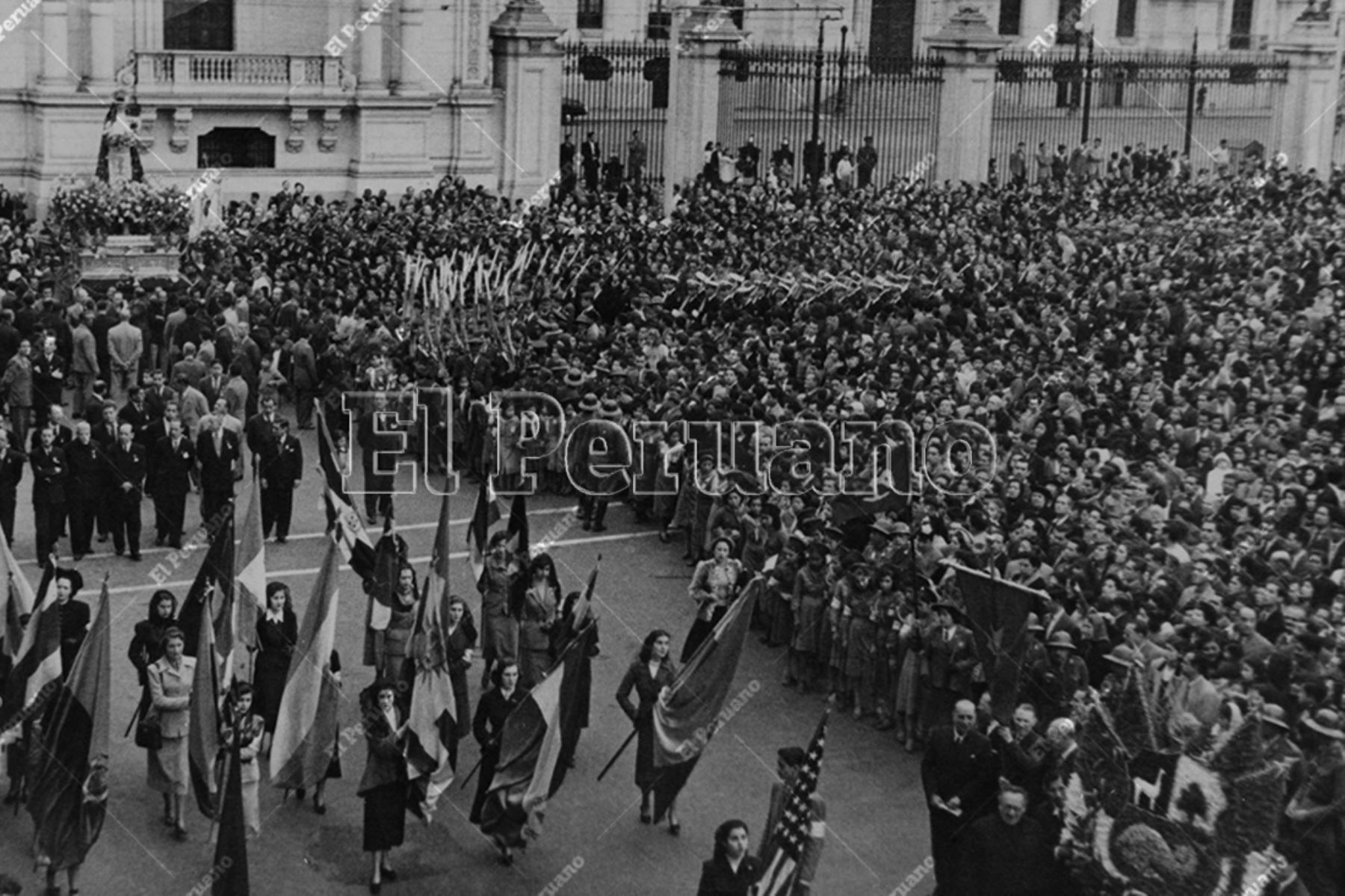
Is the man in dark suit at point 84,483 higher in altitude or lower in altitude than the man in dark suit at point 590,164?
lower

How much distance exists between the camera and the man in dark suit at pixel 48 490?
2133cm

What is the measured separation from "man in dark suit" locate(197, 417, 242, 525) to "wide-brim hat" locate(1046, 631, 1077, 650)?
9670mm

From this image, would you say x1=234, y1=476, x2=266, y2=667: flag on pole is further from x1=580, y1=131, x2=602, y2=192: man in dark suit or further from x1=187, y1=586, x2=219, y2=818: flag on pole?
x1=580, y1=131, x2=602, y2=192: man in dark suit

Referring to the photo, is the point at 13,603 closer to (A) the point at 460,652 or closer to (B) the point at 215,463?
(A) the point at 460,652

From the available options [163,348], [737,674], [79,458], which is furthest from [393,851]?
[163,348]

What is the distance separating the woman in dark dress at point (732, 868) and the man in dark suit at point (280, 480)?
1047cm

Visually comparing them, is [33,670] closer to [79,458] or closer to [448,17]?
[79,458]

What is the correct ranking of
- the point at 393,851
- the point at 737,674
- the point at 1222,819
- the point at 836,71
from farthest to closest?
→ the point at 836,71 < the point at 737,674 < the point at 393,851 < the point at 1222,819

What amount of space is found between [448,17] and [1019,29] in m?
22.2

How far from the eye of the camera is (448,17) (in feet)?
137

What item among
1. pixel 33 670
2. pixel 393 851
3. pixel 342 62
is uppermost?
pixel 342 62

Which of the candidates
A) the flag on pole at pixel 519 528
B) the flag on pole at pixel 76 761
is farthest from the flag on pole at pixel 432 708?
the flag on pole at pixel 519 528

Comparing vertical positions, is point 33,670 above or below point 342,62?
below

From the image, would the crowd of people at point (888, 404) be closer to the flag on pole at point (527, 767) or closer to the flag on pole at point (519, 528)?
the flag on pole at point (527, 767)
